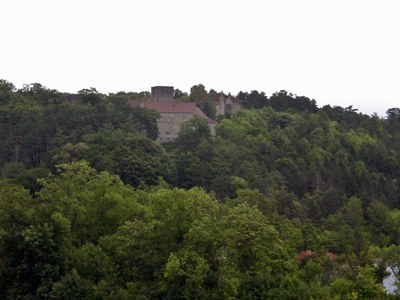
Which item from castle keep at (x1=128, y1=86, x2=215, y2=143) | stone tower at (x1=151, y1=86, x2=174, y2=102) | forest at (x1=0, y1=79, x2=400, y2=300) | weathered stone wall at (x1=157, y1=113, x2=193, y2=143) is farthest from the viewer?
stone tower at (x1=151, y1=86, x2=174, y2=102)

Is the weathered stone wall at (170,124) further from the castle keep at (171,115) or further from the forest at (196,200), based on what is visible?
the forest at (196,200)

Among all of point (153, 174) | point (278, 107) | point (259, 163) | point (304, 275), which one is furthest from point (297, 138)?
point (304, 275)

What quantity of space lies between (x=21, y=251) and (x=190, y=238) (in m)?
6.48

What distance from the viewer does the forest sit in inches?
1137

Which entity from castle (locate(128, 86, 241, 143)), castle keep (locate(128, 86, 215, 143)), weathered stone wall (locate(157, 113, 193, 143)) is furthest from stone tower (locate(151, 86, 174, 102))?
weathered stone wall (locate(157, 113, 193, 143))

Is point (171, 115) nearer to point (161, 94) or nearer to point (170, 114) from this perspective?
point (170, 114)

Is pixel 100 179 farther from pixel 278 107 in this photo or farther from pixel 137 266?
pixel 278 107

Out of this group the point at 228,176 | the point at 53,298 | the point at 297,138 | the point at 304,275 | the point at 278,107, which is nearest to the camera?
the point at 53,298

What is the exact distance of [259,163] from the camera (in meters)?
68.4

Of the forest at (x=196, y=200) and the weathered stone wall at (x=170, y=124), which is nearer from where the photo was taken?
the forest at (x=196, y=200)

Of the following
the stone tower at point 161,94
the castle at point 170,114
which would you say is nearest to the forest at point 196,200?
the castle at point 170,114

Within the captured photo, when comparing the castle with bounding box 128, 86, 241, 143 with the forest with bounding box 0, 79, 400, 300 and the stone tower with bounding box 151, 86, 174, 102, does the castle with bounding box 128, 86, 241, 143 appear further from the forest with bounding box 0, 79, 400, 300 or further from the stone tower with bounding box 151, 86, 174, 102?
the forest with bounding box 0, 79, 400, 300

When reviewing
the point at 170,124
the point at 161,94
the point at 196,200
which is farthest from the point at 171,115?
the point at 196,200

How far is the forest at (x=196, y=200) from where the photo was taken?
28.9m
